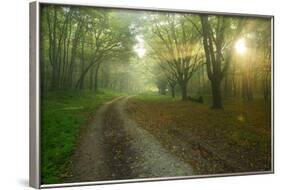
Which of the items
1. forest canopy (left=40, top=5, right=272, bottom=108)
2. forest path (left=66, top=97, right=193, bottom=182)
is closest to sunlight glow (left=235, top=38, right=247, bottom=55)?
forest canopy (left=40, top=5, right=272, bottom=108)

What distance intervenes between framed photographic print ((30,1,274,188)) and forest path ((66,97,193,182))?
12 mm

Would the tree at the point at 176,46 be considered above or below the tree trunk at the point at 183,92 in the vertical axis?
above

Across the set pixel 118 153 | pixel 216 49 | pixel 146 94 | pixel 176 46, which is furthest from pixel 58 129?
pixel 216 49

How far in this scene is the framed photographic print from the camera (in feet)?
18.1

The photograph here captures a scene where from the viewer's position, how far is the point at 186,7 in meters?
6.12

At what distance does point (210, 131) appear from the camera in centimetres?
621

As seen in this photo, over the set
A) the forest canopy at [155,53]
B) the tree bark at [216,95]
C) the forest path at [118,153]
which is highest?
the forest canopy at [155,53]

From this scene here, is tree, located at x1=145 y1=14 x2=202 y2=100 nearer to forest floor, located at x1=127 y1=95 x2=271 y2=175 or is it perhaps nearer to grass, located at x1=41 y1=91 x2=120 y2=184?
forest floor, located at x1=127 y1=95 x2=271 y2=175

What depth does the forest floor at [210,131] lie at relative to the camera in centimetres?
598

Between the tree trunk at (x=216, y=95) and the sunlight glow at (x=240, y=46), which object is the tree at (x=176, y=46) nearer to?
the tree trunk at (x=216, y=95)

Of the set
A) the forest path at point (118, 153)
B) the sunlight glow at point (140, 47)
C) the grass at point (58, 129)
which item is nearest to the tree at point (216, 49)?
the sunlight glow at point (140, 47)

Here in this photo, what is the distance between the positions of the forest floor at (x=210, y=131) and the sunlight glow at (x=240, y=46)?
0.69 meters
